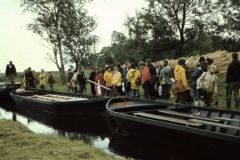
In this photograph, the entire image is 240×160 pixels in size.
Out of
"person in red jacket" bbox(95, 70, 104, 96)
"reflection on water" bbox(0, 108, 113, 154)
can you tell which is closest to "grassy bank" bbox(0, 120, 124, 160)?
"reflection on water" bbox(0, 108, 113, 154)

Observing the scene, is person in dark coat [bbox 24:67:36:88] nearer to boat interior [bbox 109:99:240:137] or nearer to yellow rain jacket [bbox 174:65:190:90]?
boat interior [bbox 109:99:240:137]

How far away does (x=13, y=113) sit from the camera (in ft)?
75.4

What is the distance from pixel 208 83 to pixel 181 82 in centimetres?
100

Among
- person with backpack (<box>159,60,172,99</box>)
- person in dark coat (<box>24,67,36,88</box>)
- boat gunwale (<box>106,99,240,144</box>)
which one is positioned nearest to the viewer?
boat gunwale (<box>106,99,240,144</box>)

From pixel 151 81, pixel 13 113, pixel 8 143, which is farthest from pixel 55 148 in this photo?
pixel 13 113

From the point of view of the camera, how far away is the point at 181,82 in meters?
15.6

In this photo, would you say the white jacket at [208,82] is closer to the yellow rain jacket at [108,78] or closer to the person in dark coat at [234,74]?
the person in dark coat at [234,74]

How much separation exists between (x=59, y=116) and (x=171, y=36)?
100 ft

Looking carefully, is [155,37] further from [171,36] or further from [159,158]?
[159,158]

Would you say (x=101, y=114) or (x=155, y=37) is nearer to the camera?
(x=101, y=114)

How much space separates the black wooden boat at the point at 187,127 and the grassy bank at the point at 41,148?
5.59 feet

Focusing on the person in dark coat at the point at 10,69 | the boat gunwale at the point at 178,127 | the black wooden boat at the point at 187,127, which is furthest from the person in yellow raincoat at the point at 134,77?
the person in dark coat at the point at 10,69

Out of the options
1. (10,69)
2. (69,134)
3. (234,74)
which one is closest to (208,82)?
(234,74)

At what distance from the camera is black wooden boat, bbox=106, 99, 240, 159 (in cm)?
968
